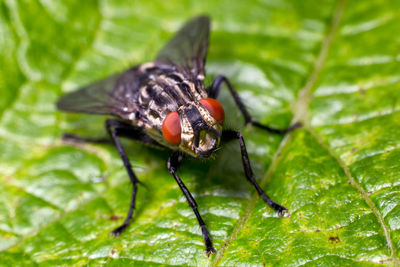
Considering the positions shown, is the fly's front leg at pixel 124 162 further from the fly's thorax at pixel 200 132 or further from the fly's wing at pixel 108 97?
the fly's thorax at pixel 200 132

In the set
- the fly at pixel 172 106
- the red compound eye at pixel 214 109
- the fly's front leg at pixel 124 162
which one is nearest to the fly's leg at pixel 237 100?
the fly at pixel 172 106

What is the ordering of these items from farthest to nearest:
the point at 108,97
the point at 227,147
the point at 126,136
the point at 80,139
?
1. the point at 80,139
2. the point at 108,97
3. the point at 126,136
4. the point at 227,147

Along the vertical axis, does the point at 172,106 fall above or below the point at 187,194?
above

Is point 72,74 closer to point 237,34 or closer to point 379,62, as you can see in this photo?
point 237,34

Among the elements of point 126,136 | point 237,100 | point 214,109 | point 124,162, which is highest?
point 237,100

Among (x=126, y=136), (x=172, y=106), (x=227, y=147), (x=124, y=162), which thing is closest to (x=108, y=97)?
(x=126, y=136)

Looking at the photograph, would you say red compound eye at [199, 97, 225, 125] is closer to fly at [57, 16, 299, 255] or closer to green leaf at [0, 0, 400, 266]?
fly at [57, 16, 299, 255]

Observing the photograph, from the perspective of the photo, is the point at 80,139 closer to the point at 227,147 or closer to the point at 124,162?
the point at 124,162

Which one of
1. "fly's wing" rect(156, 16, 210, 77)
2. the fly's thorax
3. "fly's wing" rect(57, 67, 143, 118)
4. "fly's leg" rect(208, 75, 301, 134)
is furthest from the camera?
"fly's wing" rect(156, 16, 210, 77)

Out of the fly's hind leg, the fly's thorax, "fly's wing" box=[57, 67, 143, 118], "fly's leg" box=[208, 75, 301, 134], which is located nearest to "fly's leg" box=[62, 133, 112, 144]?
the fly's hind leg
